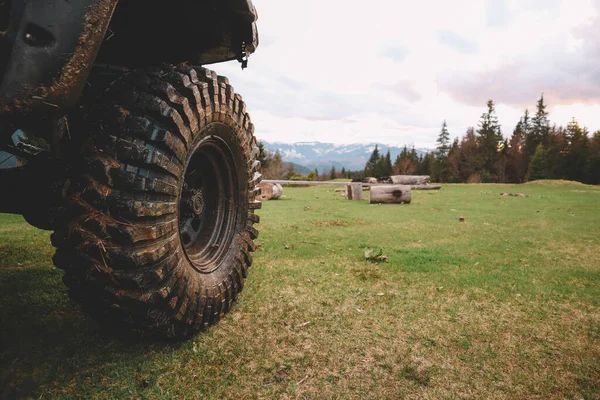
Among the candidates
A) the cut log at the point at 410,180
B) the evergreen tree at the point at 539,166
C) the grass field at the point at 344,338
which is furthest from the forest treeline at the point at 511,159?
the grass field at the point at 344,338

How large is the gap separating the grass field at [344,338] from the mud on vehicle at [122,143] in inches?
11.0

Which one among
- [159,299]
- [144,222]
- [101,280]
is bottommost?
[159,299]

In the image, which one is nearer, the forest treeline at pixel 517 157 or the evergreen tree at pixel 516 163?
the forest treeline at pixel 517 157

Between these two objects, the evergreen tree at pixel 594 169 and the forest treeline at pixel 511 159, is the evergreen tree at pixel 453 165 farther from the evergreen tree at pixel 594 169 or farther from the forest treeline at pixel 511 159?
the evergreen tree at pixel 594 169

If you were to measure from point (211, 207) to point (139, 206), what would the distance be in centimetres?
110

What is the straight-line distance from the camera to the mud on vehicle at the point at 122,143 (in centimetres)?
118

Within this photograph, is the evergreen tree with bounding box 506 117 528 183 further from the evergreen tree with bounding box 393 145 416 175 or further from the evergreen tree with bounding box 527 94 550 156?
the evergreen tree with bounding box 393 145 416 175

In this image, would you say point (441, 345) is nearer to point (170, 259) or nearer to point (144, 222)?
point (170, 259)

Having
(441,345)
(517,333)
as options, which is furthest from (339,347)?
(517,333)

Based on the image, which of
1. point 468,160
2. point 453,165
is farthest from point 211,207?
point 453,165

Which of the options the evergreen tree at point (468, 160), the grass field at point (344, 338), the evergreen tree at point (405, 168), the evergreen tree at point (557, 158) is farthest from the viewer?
the evergreen tree at point (405, 168)

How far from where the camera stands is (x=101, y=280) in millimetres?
1533

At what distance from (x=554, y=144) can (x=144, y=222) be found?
6528 centimetres

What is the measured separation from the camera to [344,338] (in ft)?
7.18
